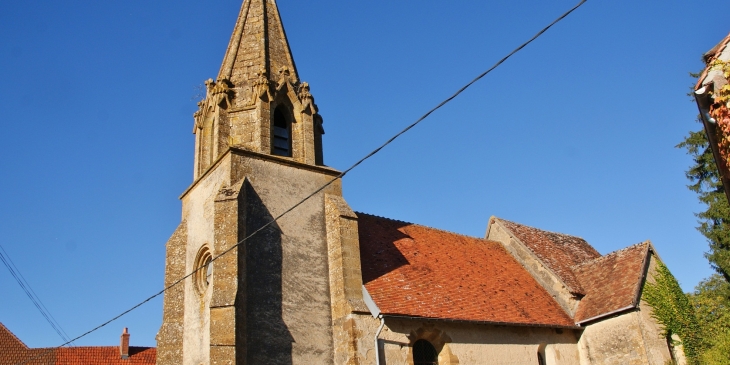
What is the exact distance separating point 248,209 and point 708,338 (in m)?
14.6

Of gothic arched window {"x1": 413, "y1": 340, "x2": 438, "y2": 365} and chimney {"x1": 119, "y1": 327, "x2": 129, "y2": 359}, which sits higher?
chimney {"x1": 119, "y1": 327, "x2": 129, "y2": 359}

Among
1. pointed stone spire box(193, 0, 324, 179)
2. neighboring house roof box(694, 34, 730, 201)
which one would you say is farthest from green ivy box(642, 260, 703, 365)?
neighboring house roof box(694, 34, 730, 201)

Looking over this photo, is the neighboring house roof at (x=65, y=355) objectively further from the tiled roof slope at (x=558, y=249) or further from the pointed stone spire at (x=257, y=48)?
the tiled roof slope at (x=558, y=249)

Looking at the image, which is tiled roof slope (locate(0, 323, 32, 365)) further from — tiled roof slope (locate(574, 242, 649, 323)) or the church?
tiled roof slope (locate(574, 242, 649, 323))

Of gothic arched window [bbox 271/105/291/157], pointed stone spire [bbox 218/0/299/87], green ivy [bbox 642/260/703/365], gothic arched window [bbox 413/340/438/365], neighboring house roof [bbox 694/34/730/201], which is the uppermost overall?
pointed stone spire [bbox 218/0/299/87]

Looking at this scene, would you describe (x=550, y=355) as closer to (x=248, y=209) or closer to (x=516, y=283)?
(x=516, y=283)

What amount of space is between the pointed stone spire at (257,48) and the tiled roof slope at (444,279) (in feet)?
17.8

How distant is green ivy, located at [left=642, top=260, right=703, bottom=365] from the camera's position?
758 inches

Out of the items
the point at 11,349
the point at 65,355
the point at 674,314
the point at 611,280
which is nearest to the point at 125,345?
the point at 65,355

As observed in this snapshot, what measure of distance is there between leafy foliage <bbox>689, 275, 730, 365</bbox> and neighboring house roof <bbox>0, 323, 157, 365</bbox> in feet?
75.9

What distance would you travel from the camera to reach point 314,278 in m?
15.6

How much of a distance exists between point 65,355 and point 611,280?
23.2 metres

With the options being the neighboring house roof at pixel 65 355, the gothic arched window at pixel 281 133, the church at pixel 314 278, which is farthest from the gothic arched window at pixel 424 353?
the neighboring house roof at pixel 65 355

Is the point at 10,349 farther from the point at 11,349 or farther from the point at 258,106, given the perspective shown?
the point at 258,106
